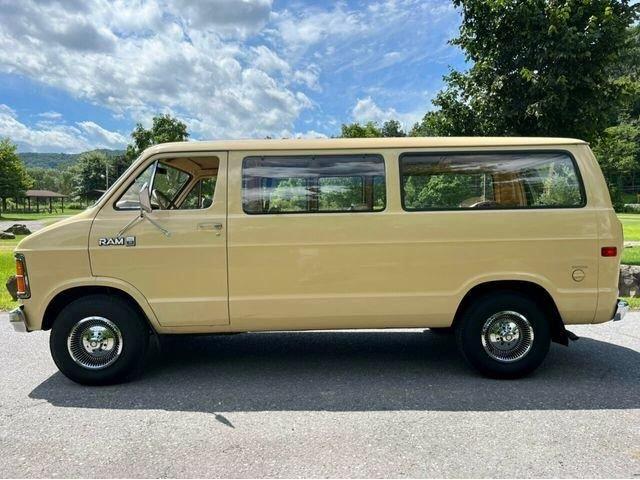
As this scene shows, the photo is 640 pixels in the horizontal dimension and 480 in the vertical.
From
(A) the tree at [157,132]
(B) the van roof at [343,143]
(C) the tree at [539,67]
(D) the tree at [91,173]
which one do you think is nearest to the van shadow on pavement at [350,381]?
(B) the van roof at [343,143]

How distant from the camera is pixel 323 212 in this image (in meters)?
4.51

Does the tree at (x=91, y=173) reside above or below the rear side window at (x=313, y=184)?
above

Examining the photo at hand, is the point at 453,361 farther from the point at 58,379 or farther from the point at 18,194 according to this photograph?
the point at 18,194

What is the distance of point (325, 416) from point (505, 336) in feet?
6.30

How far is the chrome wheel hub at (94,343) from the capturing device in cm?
447

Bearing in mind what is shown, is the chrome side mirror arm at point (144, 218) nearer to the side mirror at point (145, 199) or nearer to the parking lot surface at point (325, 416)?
the side mirror at point (145, 199)

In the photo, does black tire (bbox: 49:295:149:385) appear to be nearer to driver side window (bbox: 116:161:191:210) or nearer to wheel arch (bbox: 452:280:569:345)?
driver side window (bbox: 116:161:191:210)

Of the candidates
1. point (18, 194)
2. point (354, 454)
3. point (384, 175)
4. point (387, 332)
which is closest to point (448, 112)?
point (387, 332)

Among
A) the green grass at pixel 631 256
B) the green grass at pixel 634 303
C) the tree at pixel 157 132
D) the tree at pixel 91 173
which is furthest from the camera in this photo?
the tree at pixel 91 173

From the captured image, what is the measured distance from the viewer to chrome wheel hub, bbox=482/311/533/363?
15.1 feet

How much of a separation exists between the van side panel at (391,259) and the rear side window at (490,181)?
0.10 metres

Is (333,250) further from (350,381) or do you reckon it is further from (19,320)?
(19,320)

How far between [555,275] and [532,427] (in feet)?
4.95

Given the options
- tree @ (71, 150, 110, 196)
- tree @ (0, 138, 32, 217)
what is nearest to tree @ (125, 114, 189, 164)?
tree @ (0, 138, 32, 217)
